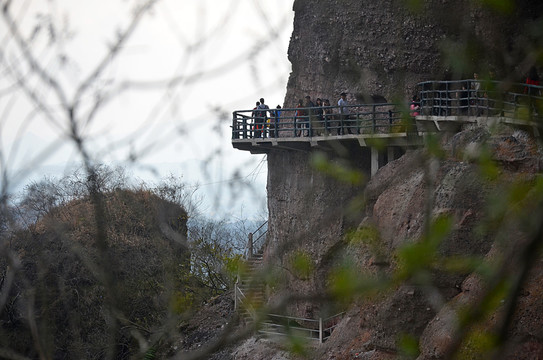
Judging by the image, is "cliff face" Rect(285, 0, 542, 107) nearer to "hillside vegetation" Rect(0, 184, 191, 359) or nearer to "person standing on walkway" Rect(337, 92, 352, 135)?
"person standing on walkway" Rect(337, 92, 352, 135)

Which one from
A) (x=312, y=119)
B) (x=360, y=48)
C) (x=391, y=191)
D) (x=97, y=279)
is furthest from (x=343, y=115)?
(x=97, y=279)

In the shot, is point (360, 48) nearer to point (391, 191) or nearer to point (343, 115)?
point (343, 115)

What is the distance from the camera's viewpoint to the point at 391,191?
1697cm

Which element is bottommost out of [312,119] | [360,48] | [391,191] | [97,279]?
[97,279]

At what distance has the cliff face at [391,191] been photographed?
12522 millimetres

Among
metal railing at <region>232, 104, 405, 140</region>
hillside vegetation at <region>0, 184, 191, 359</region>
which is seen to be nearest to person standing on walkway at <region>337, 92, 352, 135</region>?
metal railing at <region>232, 104, 405, 140</region>

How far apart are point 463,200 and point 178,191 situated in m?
19.3

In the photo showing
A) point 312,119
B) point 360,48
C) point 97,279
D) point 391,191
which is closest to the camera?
point 391,191

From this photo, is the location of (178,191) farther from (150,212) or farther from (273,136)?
(273,136)

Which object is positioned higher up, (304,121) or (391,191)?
(304,121)

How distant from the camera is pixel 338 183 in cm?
2075

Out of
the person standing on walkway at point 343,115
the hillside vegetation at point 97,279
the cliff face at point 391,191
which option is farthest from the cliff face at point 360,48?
the hillside vegetation at point 97,279

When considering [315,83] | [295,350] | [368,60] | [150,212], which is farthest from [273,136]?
[295,350]

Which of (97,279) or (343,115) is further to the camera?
(97,279)
